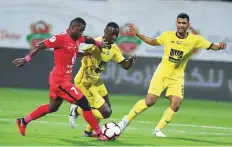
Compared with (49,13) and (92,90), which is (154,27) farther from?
(92,90)

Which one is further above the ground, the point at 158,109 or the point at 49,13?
the point at 49,13

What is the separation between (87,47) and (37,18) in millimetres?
12623

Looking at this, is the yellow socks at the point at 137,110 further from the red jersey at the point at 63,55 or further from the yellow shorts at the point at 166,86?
the red jersey at the point at 63,55

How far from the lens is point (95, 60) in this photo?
566 inches

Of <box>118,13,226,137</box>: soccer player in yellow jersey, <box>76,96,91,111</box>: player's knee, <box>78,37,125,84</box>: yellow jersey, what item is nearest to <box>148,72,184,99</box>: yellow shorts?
<box>118,13,226,137</box>: soccer player in yellow jersey

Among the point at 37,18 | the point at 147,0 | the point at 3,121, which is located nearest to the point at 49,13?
the point at 37,18

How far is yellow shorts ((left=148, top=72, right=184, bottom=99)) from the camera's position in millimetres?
14641

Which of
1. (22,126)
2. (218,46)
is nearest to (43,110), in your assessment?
(22,126)

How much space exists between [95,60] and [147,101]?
4.09 ft

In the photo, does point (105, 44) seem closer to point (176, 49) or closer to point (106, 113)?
point (106, 113)

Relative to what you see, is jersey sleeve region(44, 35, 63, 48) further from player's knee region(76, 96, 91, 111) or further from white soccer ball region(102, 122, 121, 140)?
white soccer ball region(102, 122, 121, 140)

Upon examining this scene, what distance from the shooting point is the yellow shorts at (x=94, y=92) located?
14539 millimetres

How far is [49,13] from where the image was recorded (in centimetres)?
2662

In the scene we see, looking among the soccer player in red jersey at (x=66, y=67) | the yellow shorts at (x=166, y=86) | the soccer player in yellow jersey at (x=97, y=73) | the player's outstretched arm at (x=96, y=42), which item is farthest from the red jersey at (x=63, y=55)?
the yellow shorts at (x=166, y=86)
